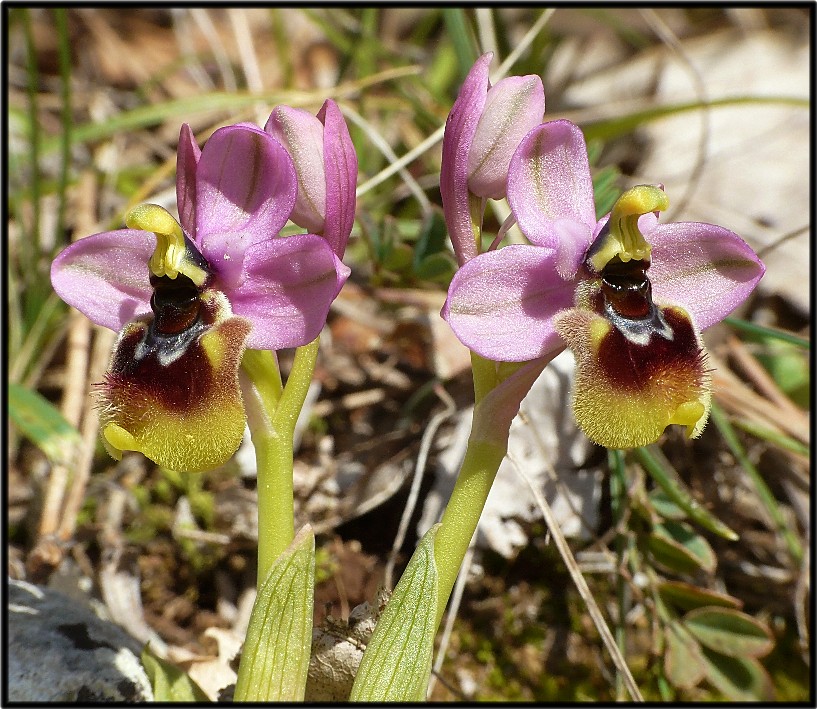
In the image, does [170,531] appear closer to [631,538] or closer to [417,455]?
[417,455]

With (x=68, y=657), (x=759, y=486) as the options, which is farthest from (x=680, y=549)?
(x=68, y=657)

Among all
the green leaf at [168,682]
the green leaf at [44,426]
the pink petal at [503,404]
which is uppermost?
the pink petal at [503,404]

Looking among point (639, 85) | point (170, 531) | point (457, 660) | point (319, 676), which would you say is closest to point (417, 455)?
point (457, 660)

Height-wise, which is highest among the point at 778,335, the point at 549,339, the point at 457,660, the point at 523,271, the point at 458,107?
the point at 458,107

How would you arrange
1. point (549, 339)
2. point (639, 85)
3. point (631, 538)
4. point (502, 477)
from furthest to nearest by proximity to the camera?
point (639, 85)
point (502, 477)
point (631, 538)
point (549, 339)

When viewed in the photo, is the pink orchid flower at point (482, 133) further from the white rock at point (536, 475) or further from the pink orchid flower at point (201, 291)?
the white rock at point (536, 475)

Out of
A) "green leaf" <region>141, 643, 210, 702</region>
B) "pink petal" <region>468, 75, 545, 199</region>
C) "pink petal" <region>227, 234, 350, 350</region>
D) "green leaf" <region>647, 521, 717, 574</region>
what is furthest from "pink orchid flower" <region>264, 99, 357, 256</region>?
"green leaf" <region>647, 521, 717, 574</region>

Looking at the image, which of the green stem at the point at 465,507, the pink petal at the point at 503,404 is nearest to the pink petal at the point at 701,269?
the pink petal at the point at 503,404

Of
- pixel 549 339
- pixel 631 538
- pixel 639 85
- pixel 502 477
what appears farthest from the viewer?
pixel 639 85
